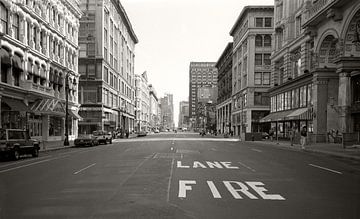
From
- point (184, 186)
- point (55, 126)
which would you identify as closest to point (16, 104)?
point (55, 126)

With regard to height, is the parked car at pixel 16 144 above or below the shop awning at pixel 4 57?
below

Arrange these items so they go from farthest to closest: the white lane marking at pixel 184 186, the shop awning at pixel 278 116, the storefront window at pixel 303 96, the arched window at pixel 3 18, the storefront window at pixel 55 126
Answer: the shop awning at pixel 278 116, the storefront window at pixel 55 126, the storefront window at pixel 303 96, the arched window at pixel 3 18, the white lane marking at pixel 184 186

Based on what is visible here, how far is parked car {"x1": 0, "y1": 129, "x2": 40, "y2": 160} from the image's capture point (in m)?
21.3

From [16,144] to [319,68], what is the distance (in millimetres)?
31572

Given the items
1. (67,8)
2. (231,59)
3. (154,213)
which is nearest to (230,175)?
(154,213)

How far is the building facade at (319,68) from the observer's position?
110ft

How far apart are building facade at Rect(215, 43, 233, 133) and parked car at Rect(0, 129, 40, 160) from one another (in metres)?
81.7

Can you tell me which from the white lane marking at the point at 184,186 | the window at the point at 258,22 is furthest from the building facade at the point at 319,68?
the white lane marking at the point at 184,186

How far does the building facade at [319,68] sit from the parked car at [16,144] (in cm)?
2335

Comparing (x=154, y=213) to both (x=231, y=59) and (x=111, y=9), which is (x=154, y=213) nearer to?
(x=111, y=9)

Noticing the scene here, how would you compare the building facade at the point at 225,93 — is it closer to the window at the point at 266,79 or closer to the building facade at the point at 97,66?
the window at the point at 266,79

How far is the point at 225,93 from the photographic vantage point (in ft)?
403

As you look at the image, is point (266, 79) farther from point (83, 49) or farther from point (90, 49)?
point (83, 49)

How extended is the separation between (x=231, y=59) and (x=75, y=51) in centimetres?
6035
